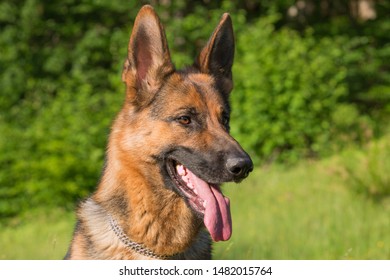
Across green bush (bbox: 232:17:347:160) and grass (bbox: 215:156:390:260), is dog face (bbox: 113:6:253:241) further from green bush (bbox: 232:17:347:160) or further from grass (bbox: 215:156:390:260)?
green bush (bbox: 232:17:347:160)

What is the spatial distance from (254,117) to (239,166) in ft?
27.7

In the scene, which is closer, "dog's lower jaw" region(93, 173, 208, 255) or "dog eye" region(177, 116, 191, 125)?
"dog's lower jaw" region(93, 173, 208, 255)

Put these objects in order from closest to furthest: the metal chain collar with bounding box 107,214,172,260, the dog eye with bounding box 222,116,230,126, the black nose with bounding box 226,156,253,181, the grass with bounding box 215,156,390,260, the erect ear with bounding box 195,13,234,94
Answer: the black nose with bounding box 226,156,253,181 < the metal chain collar with bounding box 107,214,172,260 < the dog eye with bounding box 222,116,230,126 < the erect ear with bounding box 195,13,234,94 < the grass with bounding box 215,156,390,260

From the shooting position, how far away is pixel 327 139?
12398mm

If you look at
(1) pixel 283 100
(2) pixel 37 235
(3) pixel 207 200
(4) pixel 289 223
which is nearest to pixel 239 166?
(3) pixel 207 200

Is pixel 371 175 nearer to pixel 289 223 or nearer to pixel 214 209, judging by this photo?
pixel 289 223

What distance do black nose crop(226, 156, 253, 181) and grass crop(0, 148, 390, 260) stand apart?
1661mm

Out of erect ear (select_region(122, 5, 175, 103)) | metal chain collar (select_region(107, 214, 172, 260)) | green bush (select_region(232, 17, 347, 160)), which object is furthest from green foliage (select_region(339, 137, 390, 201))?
metal chain collar (select_region(107, 214, 172, 260))

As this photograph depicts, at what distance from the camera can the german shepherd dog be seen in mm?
4070

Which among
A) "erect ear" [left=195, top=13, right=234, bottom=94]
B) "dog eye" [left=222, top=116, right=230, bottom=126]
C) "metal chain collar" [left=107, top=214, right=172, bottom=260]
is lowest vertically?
"metal chain collar" [left=107, top=214, right=172, bottom=260]

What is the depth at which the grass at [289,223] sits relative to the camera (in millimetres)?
6797

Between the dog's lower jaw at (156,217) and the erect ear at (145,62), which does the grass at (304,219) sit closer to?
the dog's lower jaw at (156,217)
